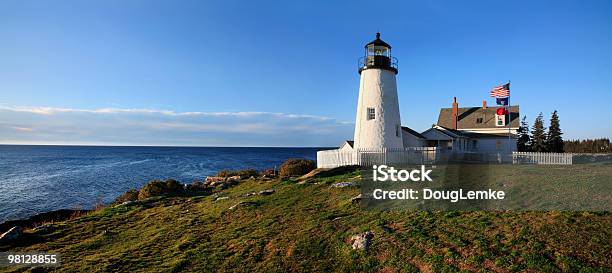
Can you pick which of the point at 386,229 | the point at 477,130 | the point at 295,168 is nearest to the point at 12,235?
the point at 386,229

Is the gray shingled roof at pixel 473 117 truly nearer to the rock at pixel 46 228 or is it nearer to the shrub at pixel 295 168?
the shrub at pixel 295 168

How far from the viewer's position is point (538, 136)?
49031 mm

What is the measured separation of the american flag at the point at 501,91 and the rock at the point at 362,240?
2673cm

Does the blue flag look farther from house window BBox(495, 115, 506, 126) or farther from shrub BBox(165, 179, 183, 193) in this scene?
shrub BBox(165, 179, 183, 193)

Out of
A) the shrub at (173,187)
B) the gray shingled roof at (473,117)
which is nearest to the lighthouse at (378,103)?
the shrub at (173,187)

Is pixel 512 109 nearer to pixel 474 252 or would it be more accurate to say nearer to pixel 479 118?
pixel 479 118

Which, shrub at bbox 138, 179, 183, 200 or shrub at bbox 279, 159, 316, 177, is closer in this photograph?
shrub at bbox 138, 179, 183, 200

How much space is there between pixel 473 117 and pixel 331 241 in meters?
36.7

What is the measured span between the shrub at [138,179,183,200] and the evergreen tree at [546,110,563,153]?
49295 mm

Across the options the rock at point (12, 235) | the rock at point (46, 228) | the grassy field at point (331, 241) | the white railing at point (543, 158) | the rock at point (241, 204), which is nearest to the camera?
A: the grassy field at point (331, 241)

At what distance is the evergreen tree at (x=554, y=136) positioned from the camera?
4875 centimetres

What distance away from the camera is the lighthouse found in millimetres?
25609

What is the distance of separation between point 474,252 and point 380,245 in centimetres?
229

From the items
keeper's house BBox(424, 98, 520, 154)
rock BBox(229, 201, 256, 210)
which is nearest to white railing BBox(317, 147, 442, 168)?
keeper's house BBox(424, 98, 520, 154)
